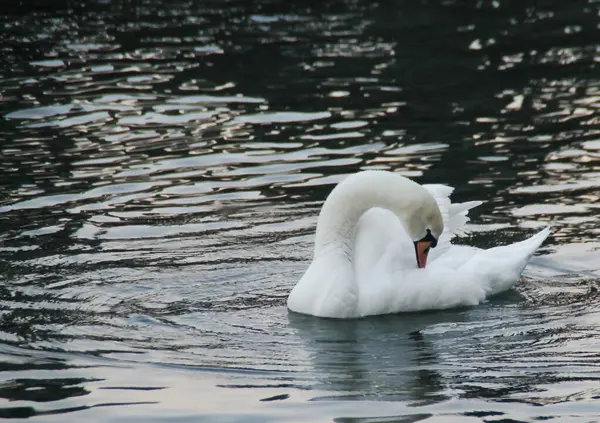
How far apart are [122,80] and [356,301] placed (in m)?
9.77

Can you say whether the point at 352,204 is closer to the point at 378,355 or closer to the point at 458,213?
the point at 458,213

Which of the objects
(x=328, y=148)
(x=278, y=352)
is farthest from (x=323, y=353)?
(x=328, y=148)

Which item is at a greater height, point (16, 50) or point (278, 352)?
point (16, 50)

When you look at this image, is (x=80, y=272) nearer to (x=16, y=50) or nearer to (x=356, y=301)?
(x=356, y=301)

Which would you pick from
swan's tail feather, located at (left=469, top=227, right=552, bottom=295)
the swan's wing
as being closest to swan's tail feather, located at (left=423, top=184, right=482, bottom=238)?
the swan's wing

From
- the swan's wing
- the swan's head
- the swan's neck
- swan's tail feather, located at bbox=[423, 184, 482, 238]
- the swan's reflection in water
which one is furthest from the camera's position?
swan's tail feather, located at bbox=[423, 184, 482, 238]

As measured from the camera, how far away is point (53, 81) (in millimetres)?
18734

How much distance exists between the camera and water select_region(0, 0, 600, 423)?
27.4ft

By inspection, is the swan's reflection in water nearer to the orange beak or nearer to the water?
the water

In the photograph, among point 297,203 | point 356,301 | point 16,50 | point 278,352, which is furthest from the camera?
point 16,50

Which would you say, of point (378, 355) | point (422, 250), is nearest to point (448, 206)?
point (422, 250)

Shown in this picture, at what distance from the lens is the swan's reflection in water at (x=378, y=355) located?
326 inches

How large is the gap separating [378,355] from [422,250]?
1.23 m

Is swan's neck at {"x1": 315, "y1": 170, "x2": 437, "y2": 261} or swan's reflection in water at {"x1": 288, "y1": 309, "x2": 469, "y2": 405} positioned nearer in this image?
swan's reflection in water at {"x1": 288, "y1": 309, "x2": 469, "y2": 405}
